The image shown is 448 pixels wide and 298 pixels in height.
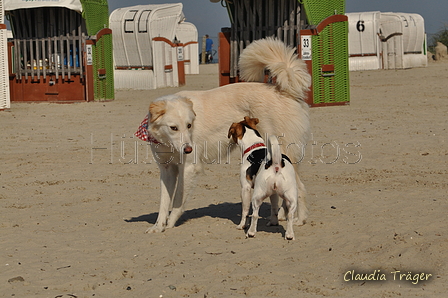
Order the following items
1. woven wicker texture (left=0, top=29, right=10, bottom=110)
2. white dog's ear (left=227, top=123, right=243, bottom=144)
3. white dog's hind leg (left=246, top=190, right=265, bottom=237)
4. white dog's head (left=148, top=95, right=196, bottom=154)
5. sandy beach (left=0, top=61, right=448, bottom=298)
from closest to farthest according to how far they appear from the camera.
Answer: sandy beach (left=0, top=61, right=448, bottom=298), white dog's hind leg (left=246, top=190, right=265, bottom=237), white dog's head (left=148, top=95, right=196, bottom=154), white dog's ear (left=227, top=123, right=243, bottom=144), woven wicker texture (left=0, top=29, right=10, bottom=110)

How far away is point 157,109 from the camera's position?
18.3 ft

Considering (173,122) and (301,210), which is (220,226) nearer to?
(301,210)

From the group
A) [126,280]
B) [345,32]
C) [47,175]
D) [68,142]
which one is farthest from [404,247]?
[345,32]

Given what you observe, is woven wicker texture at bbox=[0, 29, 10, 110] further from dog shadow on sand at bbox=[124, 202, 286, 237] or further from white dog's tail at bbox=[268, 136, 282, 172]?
white dog's tail at bbox=[268, 136, 282, 172]

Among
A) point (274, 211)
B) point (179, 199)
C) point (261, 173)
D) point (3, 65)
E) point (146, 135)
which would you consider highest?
point (3, 65)

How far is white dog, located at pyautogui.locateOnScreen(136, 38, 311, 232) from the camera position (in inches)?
232

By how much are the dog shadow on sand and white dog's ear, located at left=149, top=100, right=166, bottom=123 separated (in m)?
1.19

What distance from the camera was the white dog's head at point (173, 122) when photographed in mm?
5551

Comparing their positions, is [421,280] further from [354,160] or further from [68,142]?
[68,142]

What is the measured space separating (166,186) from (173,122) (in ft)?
2.56

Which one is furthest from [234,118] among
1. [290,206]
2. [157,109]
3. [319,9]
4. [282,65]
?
[319,9]

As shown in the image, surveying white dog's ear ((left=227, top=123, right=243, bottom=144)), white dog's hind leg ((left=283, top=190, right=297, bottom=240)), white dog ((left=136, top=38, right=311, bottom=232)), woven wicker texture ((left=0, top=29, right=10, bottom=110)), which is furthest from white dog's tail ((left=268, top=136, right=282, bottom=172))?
woven wicker texture ((left=0, top=29, right=10, bottom=110))

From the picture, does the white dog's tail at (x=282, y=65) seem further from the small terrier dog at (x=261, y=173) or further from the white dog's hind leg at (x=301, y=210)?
the white dog's hind leg at (x=301, y=210)

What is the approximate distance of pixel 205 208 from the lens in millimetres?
6793
